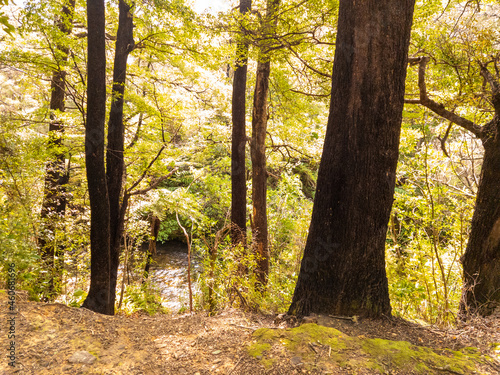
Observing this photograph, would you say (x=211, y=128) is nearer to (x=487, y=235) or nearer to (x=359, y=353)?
(x=487, y=235)

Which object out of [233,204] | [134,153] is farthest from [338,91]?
[134,153]

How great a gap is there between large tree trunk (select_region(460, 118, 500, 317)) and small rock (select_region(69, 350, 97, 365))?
3842mm

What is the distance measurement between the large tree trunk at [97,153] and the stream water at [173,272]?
13.0 feet

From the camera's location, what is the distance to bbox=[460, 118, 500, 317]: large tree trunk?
10.7ft

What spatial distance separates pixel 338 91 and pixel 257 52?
338 cm

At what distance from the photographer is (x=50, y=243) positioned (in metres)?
6.19

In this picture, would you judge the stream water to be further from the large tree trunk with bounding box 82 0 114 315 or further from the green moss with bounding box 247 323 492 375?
the green moss with bounding box 247 323 492 375

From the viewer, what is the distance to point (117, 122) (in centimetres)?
541

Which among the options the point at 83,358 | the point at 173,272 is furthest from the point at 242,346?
the point at 173,272

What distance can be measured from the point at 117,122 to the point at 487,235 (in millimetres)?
6078

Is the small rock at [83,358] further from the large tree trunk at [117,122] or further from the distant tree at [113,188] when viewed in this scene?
the large tree trunk at [117,122]

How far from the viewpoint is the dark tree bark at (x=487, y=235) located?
10.7 feet

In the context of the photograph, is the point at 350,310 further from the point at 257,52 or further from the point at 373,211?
the point at 257,52

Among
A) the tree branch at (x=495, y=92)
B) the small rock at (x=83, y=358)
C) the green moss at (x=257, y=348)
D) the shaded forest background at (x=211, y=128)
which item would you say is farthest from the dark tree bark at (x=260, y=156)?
the small rock at (x=83, y=358)
